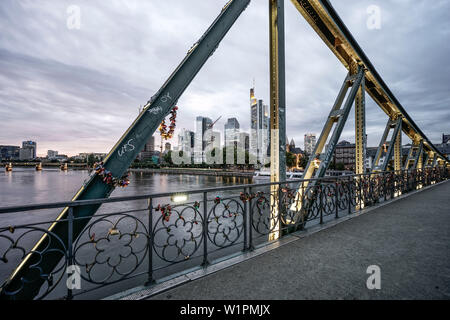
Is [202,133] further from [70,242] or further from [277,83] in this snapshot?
[70,242]

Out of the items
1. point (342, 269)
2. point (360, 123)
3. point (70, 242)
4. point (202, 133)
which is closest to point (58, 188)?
point (70, 242)

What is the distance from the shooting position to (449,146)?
4762cm

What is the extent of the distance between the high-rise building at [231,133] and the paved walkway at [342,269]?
13777 centimetres

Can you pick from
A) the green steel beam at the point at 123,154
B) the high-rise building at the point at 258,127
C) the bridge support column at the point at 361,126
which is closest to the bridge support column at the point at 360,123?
the bridge support column at the point at 361,126

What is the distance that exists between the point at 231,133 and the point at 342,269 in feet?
535

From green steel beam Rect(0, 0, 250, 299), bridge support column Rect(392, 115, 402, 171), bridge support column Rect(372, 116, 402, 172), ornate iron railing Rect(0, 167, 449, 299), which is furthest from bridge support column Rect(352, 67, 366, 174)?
green steel beam Rect(0, 0, 250, 299)

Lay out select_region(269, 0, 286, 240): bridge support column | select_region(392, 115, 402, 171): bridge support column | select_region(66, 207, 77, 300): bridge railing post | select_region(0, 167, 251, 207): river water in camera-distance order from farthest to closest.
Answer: select_region(0, 167, 251, 207): river water → select_region(392, 115, 402, 171): bridge support column → select_region(269, 0, 286, 240): bridge support column → select_region(66, 207, 77, 300): bridge railing post

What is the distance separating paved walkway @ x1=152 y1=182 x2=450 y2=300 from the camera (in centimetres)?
215

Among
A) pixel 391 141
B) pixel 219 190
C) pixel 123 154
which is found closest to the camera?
pixel 123 154

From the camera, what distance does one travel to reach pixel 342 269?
262 centimetres

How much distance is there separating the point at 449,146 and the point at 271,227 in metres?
69.4

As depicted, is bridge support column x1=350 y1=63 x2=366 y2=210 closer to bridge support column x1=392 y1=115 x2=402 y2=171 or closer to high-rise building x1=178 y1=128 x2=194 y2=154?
bridge support column x1=392 y1=115 x2=402 y2=171

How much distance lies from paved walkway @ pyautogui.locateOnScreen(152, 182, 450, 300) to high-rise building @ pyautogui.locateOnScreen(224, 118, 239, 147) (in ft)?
452

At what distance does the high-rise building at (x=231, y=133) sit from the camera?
492ft
